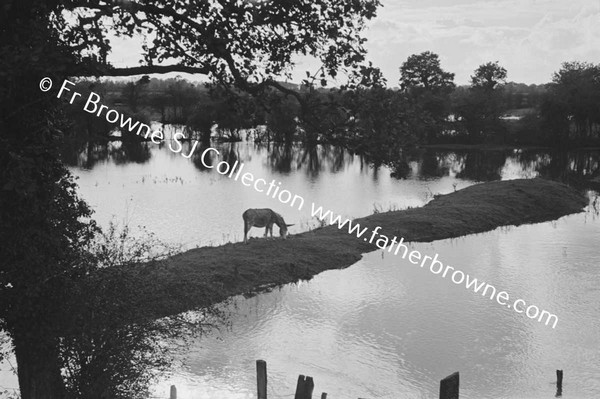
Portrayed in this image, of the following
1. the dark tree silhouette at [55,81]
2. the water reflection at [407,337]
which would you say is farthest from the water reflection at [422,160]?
the dark tree silhouette at [55,81]

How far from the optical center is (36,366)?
412 inches

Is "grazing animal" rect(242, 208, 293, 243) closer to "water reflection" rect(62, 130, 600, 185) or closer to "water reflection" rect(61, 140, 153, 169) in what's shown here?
"water reflection" rect(62, 130, 600, 185)

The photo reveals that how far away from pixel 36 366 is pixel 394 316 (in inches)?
505

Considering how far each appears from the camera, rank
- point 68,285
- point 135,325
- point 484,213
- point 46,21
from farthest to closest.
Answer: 1. point 484,213
2. point 135,325
3. point 68,285
4. point 46,21

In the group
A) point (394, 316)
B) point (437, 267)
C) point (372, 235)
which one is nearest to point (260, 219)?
point (372, 235)

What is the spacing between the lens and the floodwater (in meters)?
15.9

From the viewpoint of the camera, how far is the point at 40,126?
9727mm

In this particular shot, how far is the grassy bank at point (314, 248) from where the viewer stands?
2041 cm

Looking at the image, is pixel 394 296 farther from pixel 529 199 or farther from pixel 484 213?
→ pixel 529 199

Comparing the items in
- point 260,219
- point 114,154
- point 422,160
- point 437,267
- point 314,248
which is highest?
point 422,160

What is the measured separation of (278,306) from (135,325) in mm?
10600

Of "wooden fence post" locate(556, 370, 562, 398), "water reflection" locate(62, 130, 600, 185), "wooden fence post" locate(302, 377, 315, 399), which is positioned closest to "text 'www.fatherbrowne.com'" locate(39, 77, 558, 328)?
"wooden fence post" locate(556, 370, 562, 398)

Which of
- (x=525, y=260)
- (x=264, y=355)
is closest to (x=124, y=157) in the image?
(x=525, y=260)

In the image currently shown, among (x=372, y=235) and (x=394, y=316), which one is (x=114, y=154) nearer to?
(x=372, y=235)
